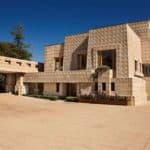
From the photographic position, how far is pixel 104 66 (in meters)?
25.4

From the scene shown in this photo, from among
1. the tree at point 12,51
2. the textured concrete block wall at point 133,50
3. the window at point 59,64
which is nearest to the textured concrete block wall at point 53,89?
the window at point 59,64

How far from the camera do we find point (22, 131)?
8578 mm

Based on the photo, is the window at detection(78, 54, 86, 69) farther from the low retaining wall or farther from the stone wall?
the low retaining wall

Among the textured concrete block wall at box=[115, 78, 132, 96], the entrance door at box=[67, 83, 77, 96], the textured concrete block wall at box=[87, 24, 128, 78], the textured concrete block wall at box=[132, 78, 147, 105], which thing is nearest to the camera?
the textured concrete block wall at box=[115, 78, 132, 96]

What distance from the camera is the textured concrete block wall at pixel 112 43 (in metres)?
26.0

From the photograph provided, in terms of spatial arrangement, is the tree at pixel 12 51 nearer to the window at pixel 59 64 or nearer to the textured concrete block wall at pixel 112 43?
the window at pixel 59 64

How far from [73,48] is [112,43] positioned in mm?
7665

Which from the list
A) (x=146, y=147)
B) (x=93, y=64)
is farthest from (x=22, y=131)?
(x=93, y=64)

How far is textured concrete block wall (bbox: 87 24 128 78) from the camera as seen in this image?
85.5 ft

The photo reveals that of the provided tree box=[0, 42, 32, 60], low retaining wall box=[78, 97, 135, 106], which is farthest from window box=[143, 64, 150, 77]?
tree box=[0, 42, 32, 60]

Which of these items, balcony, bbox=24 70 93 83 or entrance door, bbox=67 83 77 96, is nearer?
balcony, bbox=24 70 93 83

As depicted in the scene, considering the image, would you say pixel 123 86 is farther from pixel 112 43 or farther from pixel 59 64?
pixel 59 64

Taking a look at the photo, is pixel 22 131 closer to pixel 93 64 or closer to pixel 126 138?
pixel 126 138

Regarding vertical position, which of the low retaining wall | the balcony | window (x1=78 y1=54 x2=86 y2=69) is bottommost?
the low retaining wall
